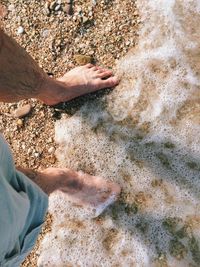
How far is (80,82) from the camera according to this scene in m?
2.35

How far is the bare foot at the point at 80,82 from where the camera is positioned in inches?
91.1

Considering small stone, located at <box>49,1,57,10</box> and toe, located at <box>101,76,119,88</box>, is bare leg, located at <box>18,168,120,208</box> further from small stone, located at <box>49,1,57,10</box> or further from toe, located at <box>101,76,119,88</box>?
small stone, located at <box>49,1,57,10</box>

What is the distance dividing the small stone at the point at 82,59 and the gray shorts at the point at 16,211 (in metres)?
0.93

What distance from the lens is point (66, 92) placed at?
2334 mm

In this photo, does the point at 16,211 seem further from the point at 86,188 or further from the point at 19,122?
the point at 19,122

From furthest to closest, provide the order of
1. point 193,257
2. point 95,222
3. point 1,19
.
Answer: point 1,19 < point 95,222 < point 193,257

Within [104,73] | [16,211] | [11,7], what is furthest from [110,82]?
[16,211]

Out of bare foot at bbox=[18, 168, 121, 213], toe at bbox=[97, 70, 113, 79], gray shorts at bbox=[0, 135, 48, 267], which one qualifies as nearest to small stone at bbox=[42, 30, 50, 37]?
toe at bbox=[97, 70, 113, 79]

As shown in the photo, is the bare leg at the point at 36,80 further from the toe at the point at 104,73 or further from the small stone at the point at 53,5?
the small stone at the point at 53,5

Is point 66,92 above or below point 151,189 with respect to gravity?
above

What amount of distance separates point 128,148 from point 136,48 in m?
0.57

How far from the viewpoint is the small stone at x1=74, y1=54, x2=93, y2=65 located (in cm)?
244

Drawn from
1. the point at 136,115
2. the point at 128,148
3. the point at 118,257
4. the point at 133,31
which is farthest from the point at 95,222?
the point at 133,31

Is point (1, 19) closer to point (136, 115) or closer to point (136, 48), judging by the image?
point (136, 48)
